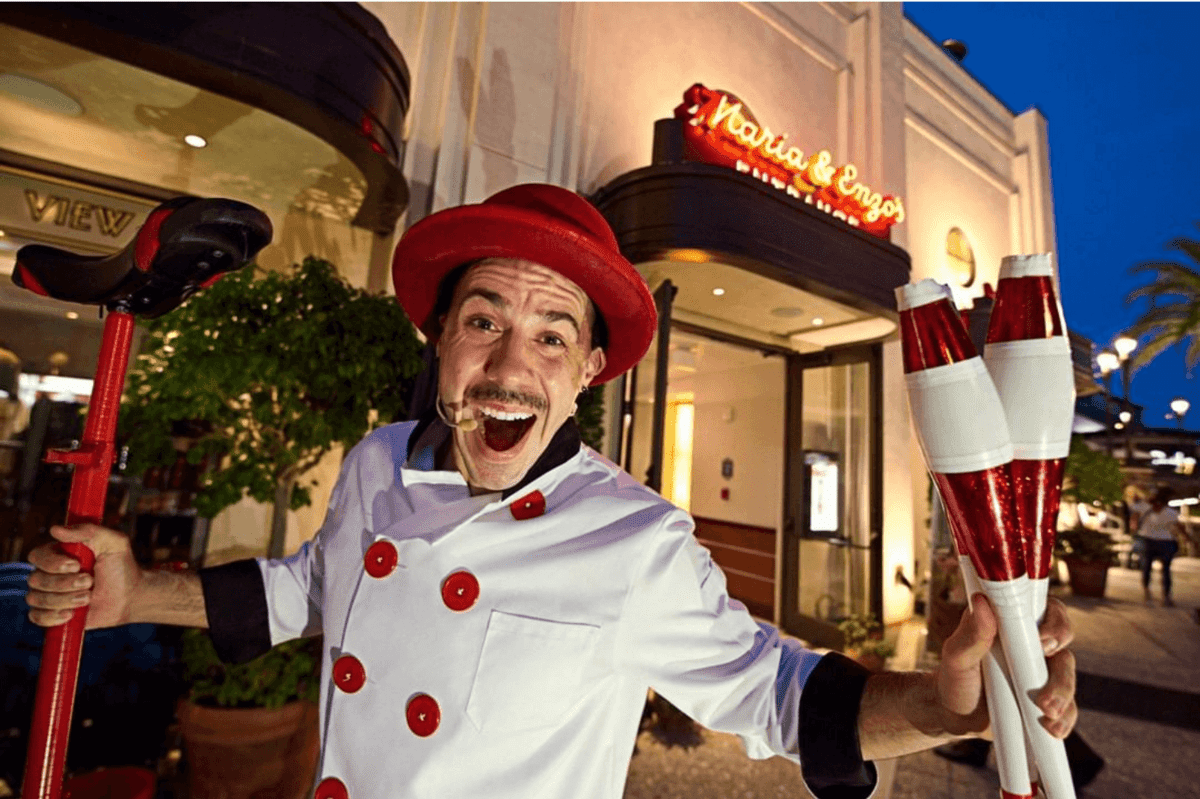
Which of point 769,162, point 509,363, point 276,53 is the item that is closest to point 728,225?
Result: point 769,162

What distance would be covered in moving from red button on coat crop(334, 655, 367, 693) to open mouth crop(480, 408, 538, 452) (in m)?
0.49

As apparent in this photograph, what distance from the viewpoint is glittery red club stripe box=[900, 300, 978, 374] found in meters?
0.67

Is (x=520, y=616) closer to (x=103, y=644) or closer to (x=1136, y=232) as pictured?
(x=103, y=644)

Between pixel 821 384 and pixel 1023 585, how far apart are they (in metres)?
7.05

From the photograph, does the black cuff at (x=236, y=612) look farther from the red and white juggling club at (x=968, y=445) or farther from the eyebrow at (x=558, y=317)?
the red and white juggling club at (x=968, y=445)

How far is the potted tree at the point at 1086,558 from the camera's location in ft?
30.7

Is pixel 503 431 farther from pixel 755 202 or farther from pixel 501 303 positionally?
pixel 755 202

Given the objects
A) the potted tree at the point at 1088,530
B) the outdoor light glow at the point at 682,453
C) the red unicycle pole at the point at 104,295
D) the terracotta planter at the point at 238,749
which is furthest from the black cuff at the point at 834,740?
the potted tree at the point at 1088,530

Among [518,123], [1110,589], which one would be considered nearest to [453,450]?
[518,123]

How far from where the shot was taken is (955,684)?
77 cm

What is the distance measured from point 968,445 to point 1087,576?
39.1 feet

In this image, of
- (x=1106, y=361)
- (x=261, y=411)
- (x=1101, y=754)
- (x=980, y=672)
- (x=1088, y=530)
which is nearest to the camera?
(x=980, y=672)

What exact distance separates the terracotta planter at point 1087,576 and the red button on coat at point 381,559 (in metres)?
12.0

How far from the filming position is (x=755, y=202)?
4777 mm
